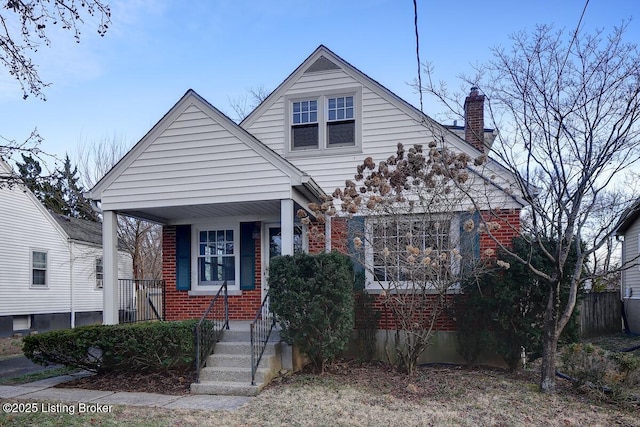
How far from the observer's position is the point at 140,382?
26.2 ft

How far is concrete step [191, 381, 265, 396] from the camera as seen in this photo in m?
7.25

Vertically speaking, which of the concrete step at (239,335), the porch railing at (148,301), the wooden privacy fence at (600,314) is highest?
the porch railing at (148,301)

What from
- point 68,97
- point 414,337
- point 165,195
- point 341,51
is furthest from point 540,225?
point 68,97

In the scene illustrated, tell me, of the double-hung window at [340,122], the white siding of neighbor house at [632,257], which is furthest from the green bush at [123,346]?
the white siding of neighbor house at [632,257]

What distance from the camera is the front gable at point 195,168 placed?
877cm

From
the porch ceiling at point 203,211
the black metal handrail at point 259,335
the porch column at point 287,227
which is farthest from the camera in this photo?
the porch ceiling at point 203,211

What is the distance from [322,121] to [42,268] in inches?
567

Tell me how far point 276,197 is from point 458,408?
14.3 ft

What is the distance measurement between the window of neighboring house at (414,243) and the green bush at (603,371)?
213 centimetres

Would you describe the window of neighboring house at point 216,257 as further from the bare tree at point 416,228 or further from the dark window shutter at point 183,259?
the bare tree at point 416,228

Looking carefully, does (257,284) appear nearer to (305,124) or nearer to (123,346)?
(123,346)

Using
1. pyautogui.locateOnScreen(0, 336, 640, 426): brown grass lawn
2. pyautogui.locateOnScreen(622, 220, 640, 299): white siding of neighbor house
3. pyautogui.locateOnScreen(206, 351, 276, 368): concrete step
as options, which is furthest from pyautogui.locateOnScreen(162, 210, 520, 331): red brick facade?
pyautogui.locateOnScreen(622, 220, 640, 299): white siding of neighbor house

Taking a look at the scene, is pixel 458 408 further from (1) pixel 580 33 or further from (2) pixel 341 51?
(2) pixel 341 51

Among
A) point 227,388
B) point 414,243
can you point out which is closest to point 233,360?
point 227,388
